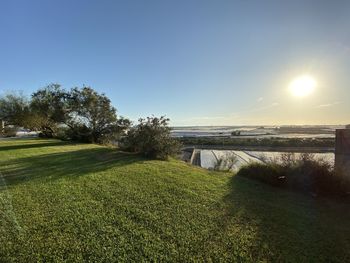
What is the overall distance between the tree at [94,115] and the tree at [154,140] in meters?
7.50

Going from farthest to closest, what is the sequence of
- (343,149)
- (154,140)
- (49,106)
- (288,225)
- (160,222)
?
(49,106)
(154,140)
(343,149)
(288,225)
(160,222)

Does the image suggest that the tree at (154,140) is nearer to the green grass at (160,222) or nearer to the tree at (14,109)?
the green grass at (160,222)

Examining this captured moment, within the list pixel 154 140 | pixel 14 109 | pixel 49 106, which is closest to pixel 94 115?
pixel 49 106

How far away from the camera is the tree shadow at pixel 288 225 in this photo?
3.50 meters

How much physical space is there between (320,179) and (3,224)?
7.16 m

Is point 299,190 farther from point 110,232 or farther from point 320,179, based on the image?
point 110,232

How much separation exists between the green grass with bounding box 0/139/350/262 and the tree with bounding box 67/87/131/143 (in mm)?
13676

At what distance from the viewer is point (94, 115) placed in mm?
20812

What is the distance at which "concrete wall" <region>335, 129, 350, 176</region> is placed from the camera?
794cm

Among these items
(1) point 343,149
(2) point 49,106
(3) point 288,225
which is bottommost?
(3) point 288,225

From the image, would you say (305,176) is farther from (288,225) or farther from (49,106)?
(49,106)

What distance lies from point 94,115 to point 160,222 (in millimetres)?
18005

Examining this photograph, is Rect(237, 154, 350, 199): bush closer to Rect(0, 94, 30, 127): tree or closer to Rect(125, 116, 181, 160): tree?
Rect(125, 116, 181, 160): tree

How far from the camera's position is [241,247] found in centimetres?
353
